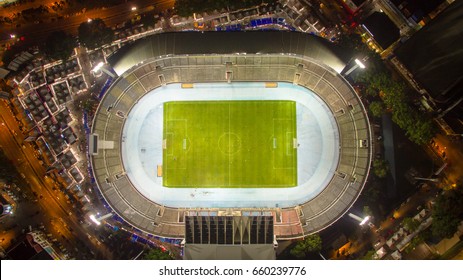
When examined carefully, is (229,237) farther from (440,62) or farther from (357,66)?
(440,62)

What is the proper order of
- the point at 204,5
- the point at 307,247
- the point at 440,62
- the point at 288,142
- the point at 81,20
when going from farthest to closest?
the point at 81,20 → the point at 288,142 → the point at 204,5 → the point at 307,247 → the point at 440,62

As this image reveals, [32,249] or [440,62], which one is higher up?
[32,249]

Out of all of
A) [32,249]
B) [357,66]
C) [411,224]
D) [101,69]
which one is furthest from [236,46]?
[32,249]

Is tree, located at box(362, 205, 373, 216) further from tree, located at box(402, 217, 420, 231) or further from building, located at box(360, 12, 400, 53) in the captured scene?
building, located at box(360, 12, 400, 53)

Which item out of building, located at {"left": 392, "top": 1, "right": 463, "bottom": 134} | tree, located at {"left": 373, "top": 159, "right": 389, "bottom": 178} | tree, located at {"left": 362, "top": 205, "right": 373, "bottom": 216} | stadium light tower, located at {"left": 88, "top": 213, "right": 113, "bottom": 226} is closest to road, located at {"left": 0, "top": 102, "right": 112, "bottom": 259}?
stadium light tower, located at {"left": 88, "top": 213, "right": 113, "bottom": 226}

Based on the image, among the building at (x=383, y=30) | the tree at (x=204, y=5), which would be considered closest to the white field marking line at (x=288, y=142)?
the building at (x=383, y=30)

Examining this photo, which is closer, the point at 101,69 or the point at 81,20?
the point at 101,69

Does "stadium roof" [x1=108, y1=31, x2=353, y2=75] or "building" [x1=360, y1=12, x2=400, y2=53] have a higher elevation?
"stadium roof" [x1=108, y1=31, x2=353, y2=75]
